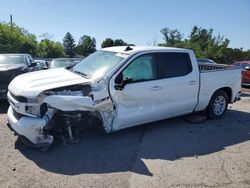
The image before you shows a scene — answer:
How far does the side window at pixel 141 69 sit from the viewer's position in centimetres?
607

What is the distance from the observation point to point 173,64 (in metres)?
6.89

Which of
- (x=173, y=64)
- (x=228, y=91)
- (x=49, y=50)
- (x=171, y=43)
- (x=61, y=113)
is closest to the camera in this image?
(x=61, y=113)

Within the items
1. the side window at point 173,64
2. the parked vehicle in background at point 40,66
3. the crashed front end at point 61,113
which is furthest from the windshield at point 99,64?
the parked vehicle in background at point 40,66

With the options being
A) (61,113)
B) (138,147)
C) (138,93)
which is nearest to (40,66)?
(138,93)

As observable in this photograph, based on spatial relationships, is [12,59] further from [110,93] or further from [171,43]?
[171,43]

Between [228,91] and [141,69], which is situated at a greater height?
[141,69]

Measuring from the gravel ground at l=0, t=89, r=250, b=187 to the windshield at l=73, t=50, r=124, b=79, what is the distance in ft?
4.14

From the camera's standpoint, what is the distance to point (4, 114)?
795 centimetres

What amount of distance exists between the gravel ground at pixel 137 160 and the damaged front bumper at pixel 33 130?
226mm

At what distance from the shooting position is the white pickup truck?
205 inches

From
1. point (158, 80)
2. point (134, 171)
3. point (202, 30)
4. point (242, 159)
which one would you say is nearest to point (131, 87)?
point (158, 80)

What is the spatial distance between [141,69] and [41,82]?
2.01m

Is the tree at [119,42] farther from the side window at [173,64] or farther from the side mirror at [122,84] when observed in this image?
the side mirror at [122,84]

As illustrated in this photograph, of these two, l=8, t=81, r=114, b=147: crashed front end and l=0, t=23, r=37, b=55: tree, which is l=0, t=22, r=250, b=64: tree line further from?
l=8, t=81, r=114, b=147: crashed front end
